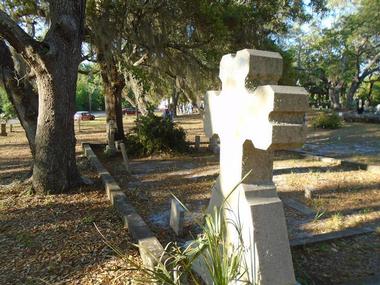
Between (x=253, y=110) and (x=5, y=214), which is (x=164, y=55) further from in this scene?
(x=253, y=110)

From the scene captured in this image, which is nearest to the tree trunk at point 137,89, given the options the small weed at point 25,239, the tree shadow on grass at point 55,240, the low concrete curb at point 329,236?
the tree shadow on grass at point 55,240

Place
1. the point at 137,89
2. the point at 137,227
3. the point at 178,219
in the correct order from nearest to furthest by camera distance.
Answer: the point at 137,227 → the point at 178,219 → the point at 137,89

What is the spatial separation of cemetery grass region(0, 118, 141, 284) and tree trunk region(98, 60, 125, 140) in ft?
20.4

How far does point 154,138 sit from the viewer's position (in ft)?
37.6

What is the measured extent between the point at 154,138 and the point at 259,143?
9255 mm

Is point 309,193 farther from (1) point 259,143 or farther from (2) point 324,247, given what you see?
(1) point 259,143

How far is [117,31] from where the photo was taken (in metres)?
9.90

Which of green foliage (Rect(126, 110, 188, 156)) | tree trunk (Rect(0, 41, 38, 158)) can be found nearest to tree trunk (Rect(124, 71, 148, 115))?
green foliage (Rect(126, 110, 188, 156))

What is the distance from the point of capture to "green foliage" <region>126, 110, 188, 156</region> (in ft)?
37.6

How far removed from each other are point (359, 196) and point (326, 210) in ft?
3.88

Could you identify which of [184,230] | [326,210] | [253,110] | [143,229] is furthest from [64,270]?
[326,210]

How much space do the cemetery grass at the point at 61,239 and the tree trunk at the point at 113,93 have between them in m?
6.23

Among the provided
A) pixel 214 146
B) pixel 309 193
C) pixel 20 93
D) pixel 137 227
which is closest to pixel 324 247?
pixel 137 227

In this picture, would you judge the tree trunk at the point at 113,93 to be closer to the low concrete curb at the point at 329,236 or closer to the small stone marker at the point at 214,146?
the small stone marker at the point at 214,146
